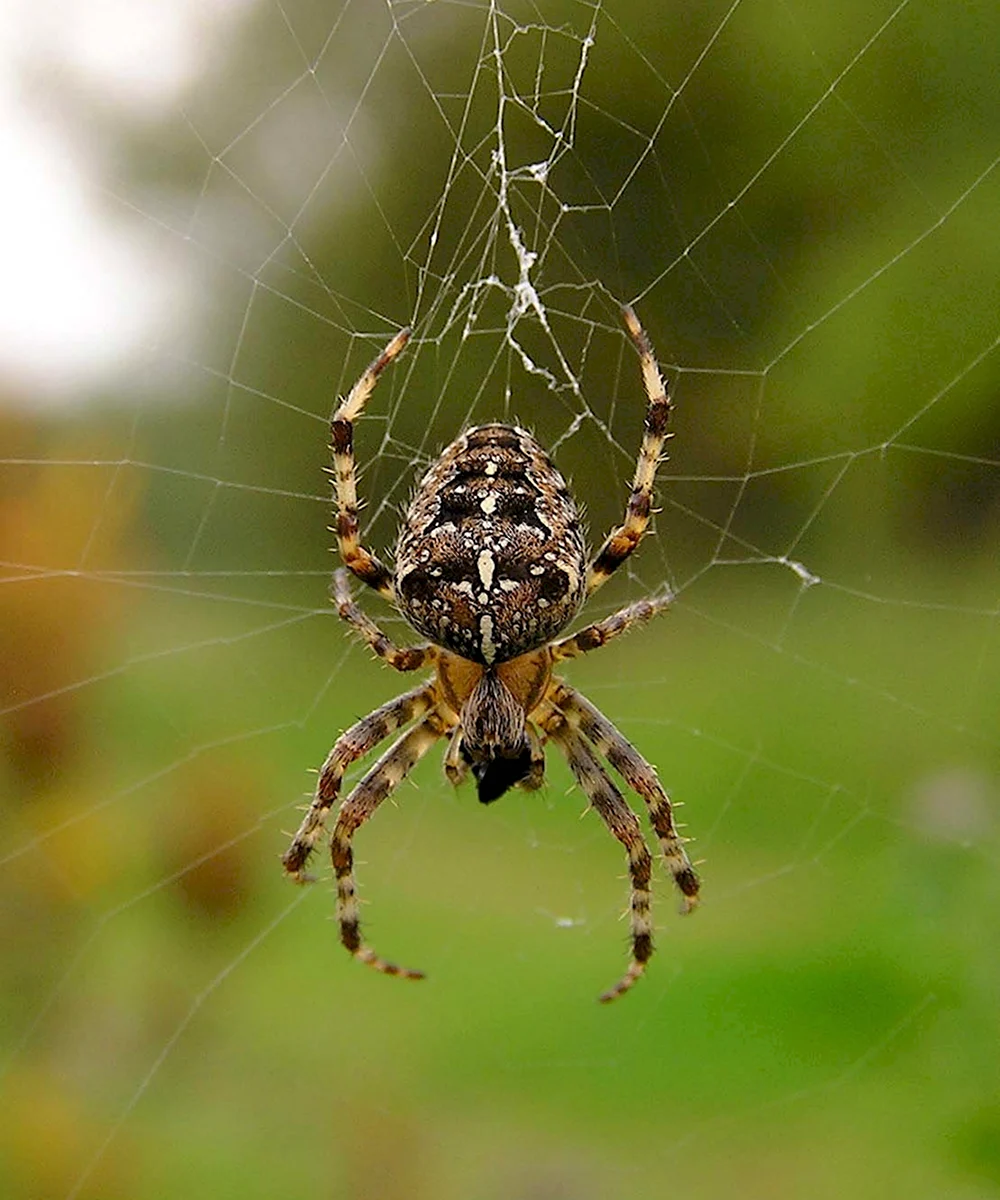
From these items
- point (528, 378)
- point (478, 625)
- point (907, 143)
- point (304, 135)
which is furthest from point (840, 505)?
point (478, 625)

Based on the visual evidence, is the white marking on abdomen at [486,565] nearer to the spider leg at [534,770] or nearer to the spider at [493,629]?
the spider at [493,629]

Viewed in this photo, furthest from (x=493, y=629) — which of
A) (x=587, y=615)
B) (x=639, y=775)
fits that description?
(x=587, y=615)

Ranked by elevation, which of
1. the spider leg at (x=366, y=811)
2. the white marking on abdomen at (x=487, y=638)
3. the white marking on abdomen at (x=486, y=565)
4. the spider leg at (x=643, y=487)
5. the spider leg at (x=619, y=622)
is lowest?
the spider leg at (x=366, y=811)

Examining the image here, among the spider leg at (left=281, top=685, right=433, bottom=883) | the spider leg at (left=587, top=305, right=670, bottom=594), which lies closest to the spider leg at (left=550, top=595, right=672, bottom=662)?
the spider leg at (left=587, top=305, right=670, bottom=594)

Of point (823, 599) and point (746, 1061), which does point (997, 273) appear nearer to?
point (823, 599)

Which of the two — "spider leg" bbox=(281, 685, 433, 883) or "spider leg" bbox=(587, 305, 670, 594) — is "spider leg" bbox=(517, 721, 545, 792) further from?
"spider leg" bbox=(587, 305, 670, 594)

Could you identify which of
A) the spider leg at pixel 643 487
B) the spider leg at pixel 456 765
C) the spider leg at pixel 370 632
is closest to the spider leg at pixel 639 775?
the spider leg at pixel 456 765

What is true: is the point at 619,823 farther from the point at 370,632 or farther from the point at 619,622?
the point at 370,632
